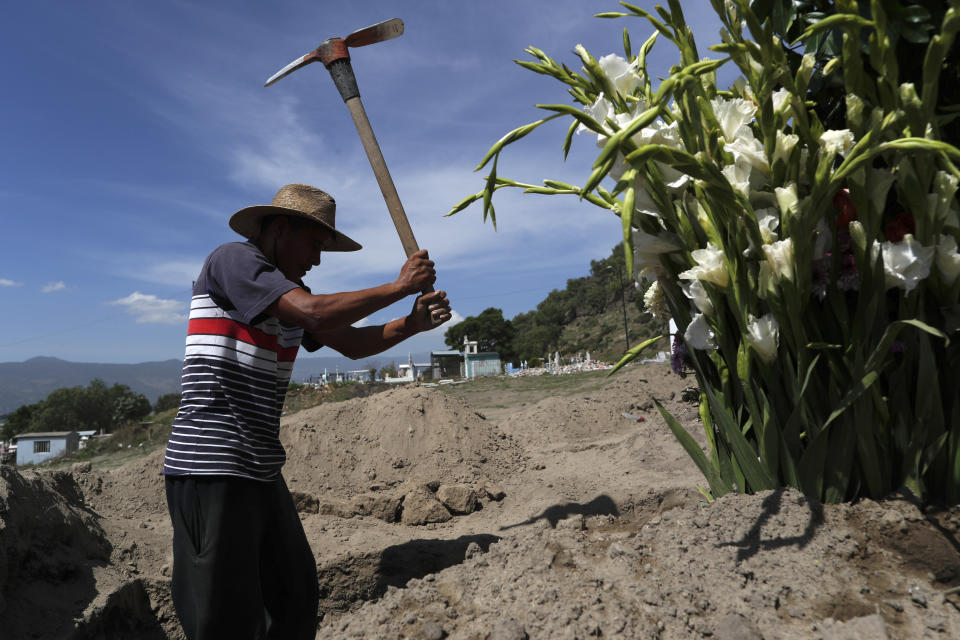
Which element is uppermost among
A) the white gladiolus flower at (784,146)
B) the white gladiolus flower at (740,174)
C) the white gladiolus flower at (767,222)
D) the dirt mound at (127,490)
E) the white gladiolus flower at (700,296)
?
the white gladiolus flower at (784,146)

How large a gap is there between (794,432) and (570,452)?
4.25 meters

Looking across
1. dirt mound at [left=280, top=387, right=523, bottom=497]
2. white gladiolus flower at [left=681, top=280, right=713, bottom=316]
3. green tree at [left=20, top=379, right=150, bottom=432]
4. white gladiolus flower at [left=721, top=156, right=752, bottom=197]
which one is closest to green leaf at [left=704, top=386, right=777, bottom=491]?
white gladiolus flower at [left=681, top=280, right=713, bottom=316]

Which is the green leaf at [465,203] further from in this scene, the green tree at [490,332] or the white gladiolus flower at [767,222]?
the green tree at [490,332]

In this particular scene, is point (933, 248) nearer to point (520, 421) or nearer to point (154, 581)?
point (154, 581)

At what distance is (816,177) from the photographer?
1539mm

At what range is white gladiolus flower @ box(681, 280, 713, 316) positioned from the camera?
179cm

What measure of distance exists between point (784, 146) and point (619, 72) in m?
0.58

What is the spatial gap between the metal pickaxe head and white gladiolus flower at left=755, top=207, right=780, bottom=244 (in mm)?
2075

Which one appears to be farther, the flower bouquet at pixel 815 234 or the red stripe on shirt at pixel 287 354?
the red stripe on shirt at pixel 287 354

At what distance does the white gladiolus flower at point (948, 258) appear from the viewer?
158 centimetres

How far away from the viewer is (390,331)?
2578 millimetres

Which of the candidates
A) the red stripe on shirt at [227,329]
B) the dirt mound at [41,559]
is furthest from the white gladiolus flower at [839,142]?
the dirt mound at [41,559]

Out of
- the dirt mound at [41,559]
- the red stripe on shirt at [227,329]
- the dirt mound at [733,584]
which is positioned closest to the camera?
the dirt mound at [733,584]

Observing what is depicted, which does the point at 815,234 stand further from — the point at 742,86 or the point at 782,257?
the point at 742,86
